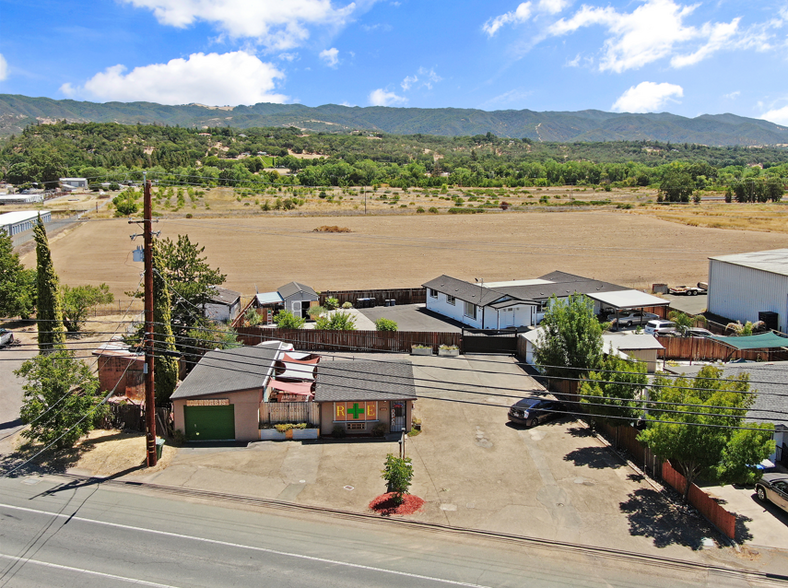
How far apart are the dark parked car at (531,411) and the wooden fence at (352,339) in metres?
10.9

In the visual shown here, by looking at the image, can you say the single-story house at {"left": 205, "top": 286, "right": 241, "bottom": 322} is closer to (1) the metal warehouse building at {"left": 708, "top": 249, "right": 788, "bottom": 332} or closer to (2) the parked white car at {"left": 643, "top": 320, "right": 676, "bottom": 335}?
(2) the parked white car at {"left": 643, "top": 320, "right": 676, "bottom": 335}

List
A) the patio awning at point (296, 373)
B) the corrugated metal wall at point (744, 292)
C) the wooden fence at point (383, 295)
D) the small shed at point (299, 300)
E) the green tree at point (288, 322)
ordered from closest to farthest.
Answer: the patio awning at point (296, 373)
the green tree at point (288, 322)
the corrugated metal wall at point (744, 292)
the small shed at point (299, 300)
the wooden fence at point (383, 295)

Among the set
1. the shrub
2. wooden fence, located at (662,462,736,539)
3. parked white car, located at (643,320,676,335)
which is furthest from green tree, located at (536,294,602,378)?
parked white car, located at (643,320,676,335)

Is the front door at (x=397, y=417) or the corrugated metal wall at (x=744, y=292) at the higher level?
the corrugated metal wall at (x=744, y=292)

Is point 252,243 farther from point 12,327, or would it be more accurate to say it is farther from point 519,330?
point 519,330

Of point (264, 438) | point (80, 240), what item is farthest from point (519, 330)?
point (80, 240)

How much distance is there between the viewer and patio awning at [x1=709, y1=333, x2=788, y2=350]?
1297 inches

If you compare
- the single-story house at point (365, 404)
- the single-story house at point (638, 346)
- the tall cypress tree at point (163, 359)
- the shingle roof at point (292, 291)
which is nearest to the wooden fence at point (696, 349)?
the single-story house at point (638, 346)

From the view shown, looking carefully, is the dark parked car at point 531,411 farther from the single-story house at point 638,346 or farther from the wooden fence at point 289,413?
the wooden fence at point 289,413

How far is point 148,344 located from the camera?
69.6 feet

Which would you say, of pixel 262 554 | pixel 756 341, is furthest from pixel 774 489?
pixel 756 341

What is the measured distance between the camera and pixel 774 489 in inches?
741

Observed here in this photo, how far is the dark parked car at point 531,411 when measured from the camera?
26.1 meters

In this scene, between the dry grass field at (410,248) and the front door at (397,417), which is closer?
the front door at (397,417)
